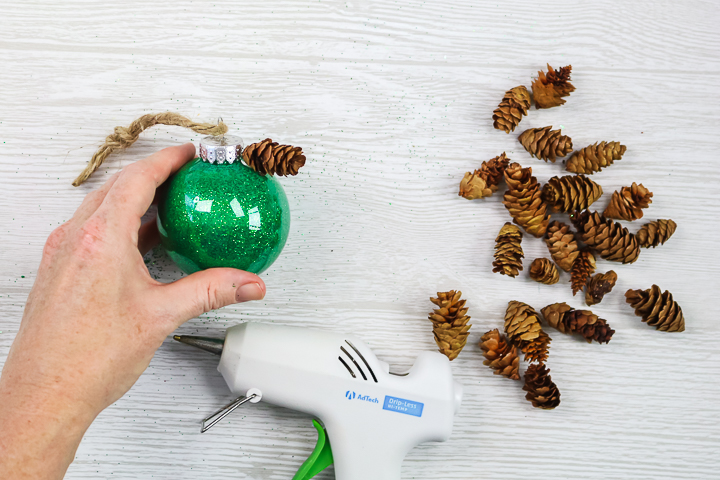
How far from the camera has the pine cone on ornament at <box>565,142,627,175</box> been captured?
78cm

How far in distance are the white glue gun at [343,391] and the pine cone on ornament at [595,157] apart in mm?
395

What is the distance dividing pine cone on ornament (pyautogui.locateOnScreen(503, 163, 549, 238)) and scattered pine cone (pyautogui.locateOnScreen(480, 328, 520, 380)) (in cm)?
19

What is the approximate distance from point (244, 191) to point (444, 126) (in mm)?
374

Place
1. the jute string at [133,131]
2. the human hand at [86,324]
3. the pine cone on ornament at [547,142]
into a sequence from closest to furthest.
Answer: the human hand at [86,324] → the jute string at [133,131] → the pine cone on ornament at [547,142]

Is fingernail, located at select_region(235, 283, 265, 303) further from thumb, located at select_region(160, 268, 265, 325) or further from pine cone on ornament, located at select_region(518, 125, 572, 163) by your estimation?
pine cone on ornament, located at select_region(518, 125, 572, 163)

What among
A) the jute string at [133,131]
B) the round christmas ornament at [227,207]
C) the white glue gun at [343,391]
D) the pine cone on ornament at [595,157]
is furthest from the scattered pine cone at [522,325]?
the jute string at [133,131]

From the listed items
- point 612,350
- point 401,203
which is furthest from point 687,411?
point 401,203

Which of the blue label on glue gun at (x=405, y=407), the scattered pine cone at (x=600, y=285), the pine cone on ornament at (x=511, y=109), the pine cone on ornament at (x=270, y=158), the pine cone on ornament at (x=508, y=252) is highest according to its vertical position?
the pine cone on ornament at (x=511, y=109)

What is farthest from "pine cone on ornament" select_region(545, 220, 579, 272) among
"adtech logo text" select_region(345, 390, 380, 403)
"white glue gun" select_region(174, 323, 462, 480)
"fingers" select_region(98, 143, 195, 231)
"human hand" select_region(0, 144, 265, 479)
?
"fingers" select_region(98, 143, 195, 231)

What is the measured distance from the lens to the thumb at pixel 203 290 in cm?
60

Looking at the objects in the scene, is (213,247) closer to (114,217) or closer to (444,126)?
(114,217)

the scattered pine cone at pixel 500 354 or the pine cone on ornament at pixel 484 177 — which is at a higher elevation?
the pine cone on ornament at pixel 484 177

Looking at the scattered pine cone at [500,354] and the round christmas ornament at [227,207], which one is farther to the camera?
the scattered pine cone at [500,354]

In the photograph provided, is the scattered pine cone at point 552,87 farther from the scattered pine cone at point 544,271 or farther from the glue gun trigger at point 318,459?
the glue gun trigger at point 318,459
